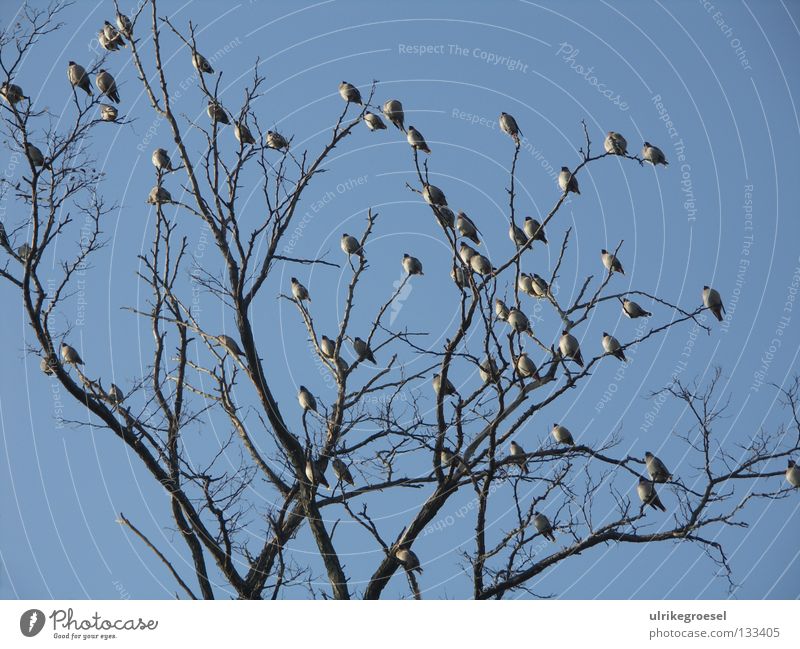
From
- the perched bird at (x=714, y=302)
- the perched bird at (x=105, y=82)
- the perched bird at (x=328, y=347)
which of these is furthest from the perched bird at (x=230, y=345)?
the perched bird at (x=714, y=302)

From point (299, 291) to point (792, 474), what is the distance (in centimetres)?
486

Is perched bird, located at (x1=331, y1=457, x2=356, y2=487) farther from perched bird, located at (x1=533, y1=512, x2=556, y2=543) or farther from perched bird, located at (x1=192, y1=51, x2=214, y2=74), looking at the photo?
perched bird, located at (x1=192, y1=51, x2=214, y2=74)

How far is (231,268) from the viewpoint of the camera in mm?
10641

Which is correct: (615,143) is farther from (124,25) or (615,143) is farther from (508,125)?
(124,25)

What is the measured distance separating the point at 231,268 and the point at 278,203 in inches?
27.4

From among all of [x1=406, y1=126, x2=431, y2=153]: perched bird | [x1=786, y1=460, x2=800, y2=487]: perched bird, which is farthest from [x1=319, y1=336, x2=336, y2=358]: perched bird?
[x1=786, y1=460, x2=800, y2=487]: perched bird

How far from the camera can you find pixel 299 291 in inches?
486

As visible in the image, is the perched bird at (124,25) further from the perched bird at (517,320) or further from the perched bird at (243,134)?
the perched bird at (517,320)

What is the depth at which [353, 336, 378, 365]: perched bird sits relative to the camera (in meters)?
11.6
